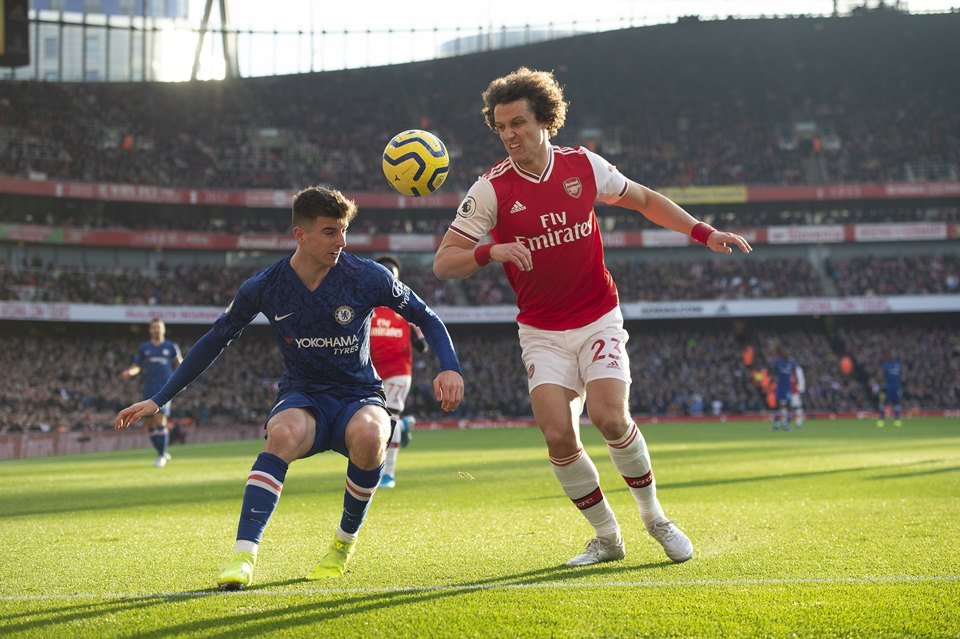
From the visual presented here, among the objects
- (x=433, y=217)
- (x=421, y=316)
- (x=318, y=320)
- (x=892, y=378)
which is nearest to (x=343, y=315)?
(x=318, y=320)

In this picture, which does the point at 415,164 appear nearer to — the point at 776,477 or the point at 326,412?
the point at 326,412

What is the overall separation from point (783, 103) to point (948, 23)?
29.3 feet

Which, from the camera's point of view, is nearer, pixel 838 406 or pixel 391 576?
pixel 391 576

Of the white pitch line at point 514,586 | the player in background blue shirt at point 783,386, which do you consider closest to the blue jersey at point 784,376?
the player in background blue shirt at point 783,386

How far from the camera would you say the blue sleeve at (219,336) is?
5363 millimetres

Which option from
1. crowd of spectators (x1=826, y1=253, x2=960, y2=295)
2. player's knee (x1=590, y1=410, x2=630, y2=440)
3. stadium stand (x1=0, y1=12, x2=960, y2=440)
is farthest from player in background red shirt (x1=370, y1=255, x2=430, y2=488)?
crowd of spectators (x1=826, y1=253, x2=960, y2=295)

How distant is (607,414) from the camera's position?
568cm

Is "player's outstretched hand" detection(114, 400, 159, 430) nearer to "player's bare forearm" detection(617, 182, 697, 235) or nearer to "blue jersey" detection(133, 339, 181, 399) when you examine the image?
"player's bare forearm" detection(617, 182, 697, 235)

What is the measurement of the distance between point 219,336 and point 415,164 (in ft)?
7.31

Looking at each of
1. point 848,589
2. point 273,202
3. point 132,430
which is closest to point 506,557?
point 848,589

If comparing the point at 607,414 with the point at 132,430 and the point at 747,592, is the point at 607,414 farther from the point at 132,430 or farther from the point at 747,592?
the point at 132,430

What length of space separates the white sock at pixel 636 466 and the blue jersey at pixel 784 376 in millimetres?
22589

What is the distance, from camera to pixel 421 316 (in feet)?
17.7

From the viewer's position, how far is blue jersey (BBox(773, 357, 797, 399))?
27.3m
